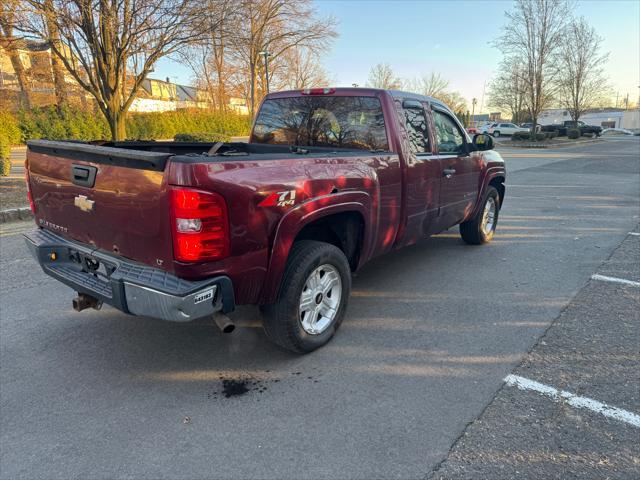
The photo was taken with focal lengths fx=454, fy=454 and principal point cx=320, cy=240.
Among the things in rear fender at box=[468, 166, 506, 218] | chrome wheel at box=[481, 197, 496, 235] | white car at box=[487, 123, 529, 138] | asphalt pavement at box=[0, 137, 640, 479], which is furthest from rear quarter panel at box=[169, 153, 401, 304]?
white car at box=[487, 123, 529, 138]

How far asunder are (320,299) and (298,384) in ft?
2.27

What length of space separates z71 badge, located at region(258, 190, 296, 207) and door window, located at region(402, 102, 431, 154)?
179cm

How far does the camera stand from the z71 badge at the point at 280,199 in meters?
2.81

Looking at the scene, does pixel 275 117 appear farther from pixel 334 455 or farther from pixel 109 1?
pixel 109 1

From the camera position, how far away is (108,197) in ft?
9.24

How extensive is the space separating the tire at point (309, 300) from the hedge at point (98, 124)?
59.1 ft

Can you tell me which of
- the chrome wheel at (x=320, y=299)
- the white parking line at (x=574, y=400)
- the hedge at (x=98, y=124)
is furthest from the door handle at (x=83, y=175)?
the hedge at (x=98, y=124)

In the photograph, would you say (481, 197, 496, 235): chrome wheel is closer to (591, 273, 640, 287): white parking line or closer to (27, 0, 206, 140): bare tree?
(591, 273, 640, 287): white parking line

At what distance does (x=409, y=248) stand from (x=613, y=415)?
3751 millimetres

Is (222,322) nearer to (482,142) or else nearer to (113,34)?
(482,142)

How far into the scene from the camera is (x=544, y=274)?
5.14 m

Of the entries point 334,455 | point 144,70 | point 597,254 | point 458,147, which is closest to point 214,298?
point 334,455

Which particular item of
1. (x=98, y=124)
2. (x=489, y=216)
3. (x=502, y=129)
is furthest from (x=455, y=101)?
(x=489, y=216)

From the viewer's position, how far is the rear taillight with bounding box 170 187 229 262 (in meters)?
2.47
